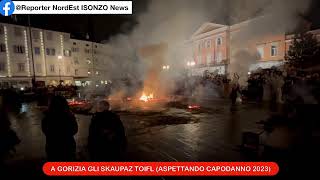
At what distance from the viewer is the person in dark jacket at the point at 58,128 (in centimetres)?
336

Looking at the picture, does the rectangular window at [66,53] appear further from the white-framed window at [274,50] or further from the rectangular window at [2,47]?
the white-framed window at [274,50]

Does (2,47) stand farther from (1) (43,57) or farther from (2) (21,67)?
(1) (43,57)

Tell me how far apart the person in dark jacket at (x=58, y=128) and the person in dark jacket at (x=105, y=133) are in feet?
1.89

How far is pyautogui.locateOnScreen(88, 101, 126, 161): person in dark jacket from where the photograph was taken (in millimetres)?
3041

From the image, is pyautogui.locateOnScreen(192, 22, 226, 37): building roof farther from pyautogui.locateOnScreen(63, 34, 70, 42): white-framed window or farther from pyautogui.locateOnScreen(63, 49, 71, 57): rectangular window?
pyautogui.locateOnScreen(63, 49, 71, 57): rectangular window

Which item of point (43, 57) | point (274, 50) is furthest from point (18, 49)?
point (274, 50)

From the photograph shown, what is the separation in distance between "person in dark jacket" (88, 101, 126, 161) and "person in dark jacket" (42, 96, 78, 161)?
0.58 m

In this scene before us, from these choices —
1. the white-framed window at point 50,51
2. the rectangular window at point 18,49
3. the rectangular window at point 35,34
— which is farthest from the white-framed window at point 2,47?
the white-framed window at point 50,51

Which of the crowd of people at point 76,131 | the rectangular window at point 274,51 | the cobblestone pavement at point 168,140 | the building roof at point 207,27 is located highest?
the building roof at point 207,27

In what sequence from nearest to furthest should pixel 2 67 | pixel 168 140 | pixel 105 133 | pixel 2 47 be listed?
pixel 105 133
pixel 168 140
pixel 2 67
pixel 2 47

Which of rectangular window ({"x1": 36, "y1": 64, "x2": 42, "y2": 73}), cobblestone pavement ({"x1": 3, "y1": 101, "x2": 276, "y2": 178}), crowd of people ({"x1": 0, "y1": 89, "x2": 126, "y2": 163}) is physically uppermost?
rectangular window ({"x1": 36, "y1": 64, "x2": 42, "y2": 73})

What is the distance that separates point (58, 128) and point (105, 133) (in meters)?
0.92

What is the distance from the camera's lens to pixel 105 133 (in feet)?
9.98

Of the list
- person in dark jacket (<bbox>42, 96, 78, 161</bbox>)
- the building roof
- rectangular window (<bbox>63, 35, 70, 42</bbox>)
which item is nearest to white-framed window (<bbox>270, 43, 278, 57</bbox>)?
the building roof
